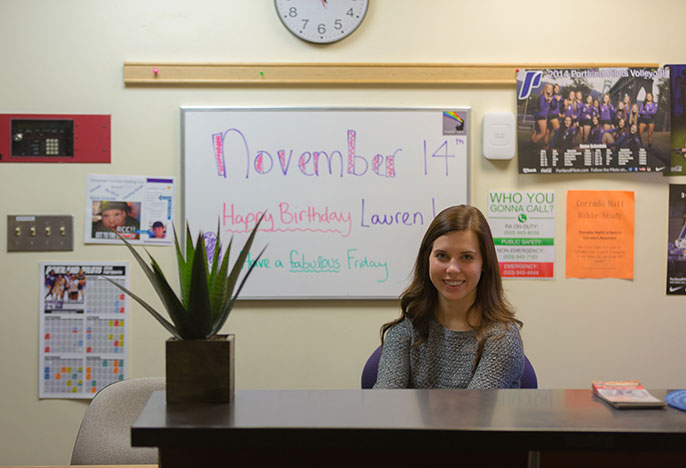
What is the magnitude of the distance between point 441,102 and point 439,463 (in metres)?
2.01

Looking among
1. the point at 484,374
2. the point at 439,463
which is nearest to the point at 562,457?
the point at 439,463

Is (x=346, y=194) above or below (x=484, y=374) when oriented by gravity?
above

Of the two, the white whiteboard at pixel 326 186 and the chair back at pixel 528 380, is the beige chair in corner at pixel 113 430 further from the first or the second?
the chair back at pixel 528 380

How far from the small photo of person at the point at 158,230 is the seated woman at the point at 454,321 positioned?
1363 millimetres

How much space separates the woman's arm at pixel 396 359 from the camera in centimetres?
169

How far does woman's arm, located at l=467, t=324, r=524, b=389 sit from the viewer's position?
159 centimetres

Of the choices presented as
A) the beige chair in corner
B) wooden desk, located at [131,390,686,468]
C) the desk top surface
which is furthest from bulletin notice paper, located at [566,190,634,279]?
the beige chair in corner

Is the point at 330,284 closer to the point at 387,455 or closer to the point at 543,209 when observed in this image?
the point at 543,209

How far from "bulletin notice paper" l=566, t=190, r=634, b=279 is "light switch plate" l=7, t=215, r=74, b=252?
90.3 inches

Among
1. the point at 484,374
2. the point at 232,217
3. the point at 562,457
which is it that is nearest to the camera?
the point at 562,457

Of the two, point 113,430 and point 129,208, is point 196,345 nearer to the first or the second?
point 113,430

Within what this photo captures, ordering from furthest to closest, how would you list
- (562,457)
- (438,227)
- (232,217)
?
(232,217) → (438,227) → (562,457)

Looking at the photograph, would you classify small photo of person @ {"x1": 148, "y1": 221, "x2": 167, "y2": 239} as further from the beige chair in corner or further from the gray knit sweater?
the gray knit sweater

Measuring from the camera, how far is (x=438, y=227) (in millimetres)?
1748
